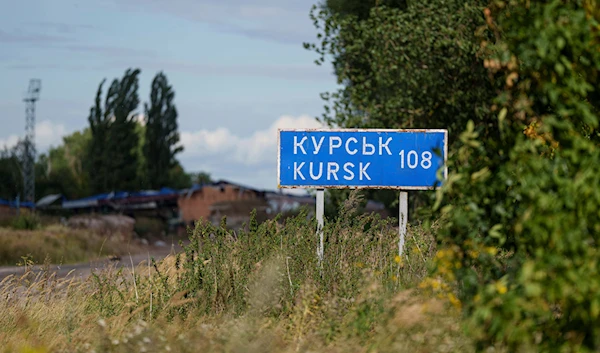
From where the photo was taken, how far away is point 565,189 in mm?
5430

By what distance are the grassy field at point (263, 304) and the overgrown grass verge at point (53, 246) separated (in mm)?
15242

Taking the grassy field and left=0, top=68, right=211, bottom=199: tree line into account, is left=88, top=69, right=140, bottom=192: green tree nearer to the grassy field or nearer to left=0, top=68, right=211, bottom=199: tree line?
left=0, top=68, right=211, bottom=199: tree line

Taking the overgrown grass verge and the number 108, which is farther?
the overgrown grass verge

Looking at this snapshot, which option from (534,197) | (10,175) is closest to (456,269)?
(534,197)

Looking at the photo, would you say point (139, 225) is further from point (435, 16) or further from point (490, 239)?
point (490, 239)

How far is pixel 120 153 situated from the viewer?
200 ft

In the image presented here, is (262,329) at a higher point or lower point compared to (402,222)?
lower

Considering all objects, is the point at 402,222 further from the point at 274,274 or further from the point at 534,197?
the point at 534,197

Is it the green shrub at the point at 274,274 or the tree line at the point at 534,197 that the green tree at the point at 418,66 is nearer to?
the green shrub at the point at 274,274

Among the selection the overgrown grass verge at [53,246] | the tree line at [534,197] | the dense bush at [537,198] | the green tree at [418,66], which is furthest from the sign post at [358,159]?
the overgrown grass verge at [53,246]

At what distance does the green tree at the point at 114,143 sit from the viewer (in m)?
60.9

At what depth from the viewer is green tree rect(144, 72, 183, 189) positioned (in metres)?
64.7

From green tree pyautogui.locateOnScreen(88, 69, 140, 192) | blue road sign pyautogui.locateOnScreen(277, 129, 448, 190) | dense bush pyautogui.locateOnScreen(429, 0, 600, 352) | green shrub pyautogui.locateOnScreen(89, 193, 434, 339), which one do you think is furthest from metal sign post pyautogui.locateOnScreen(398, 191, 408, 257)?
green tree pyautogui.locateOnScreen(88, 69, 140, 192)

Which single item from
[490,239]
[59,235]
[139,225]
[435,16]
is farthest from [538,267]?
[139,225]
